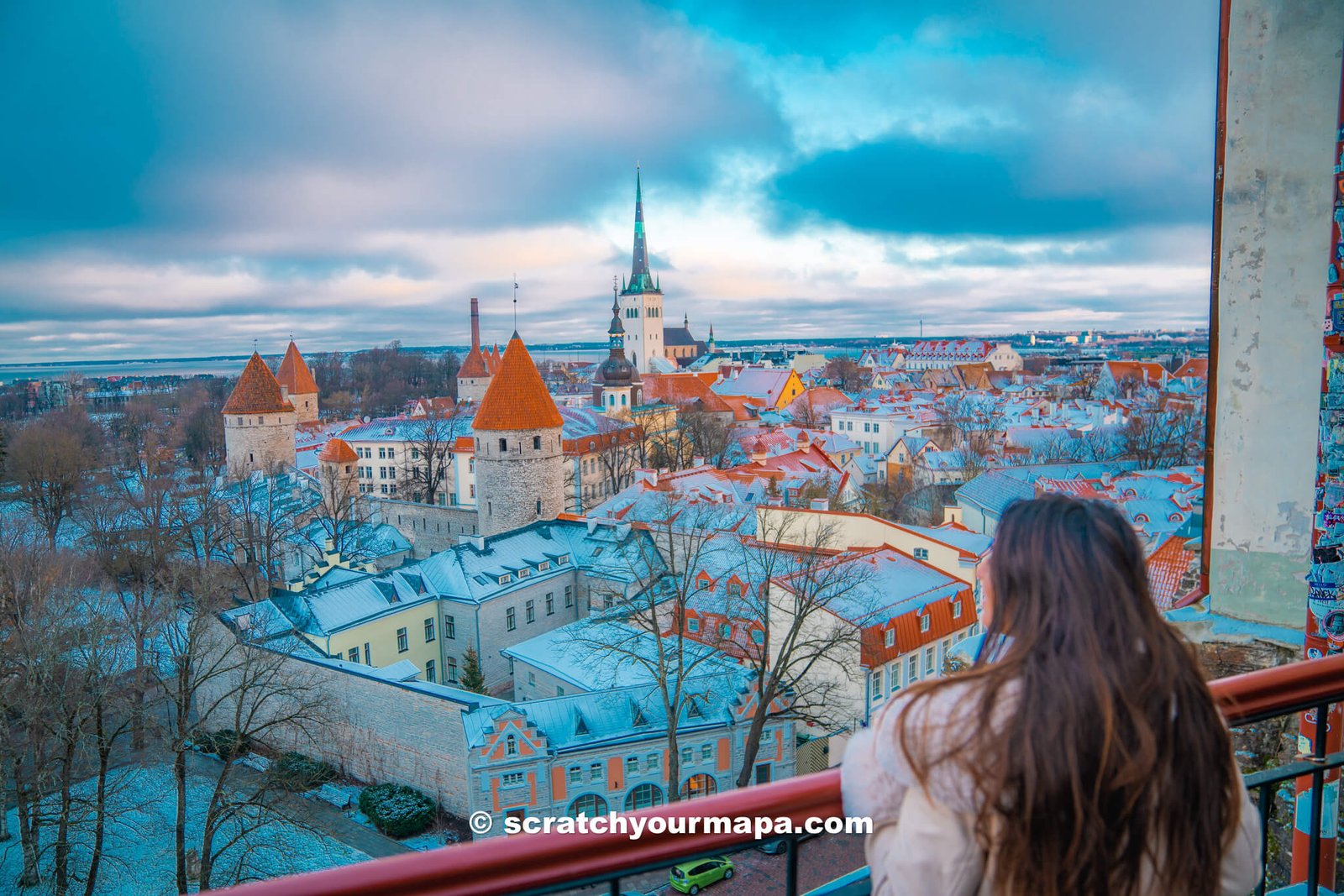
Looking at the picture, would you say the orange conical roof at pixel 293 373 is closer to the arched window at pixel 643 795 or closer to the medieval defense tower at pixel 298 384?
the medieval defense tower at pixel 298 384

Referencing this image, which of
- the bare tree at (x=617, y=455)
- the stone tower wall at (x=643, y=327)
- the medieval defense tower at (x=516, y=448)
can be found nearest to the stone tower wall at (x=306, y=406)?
the bare tree at (x=617, y=455)

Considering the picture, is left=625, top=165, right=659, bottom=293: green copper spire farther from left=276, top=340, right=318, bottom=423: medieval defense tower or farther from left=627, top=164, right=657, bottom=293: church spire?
left=276, top=340, right=318, bottom=423: medieval defense tower

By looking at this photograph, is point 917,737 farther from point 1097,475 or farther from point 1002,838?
point 1097,475

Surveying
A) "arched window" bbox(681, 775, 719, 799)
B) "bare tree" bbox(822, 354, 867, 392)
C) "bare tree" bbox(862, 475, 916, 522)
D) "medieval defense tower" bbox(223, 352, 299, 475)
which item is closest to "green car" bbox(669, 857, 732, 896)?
"arched window" bbox(681, 775, 719, 799)

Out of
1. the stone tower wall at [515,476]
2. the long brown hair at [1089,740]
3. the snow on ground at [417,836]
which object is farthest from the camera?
the stone tower wall at [515,476]

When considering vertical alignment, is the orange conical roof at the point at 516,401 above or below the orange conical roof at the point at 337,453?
above

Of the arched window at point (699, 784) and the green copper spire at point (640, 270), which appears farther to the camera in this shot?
the green copper spire at point (640, 270)

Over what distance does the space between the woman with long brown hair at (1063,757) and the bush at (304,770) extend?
1395cm

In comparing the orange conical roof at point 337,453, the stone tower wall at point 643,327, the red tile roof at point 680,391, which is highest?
the stone tower wall at point 643,327

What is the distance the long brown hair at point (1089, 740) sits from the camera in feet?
3.95

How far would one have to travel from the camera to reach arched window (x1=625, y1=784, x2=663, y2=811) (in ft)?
47.2

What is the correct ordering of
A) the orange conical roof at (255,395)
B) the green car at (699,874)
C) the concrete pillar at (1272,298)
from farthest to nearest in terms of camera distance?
the orange conical roof at (255,395) → the green car at (699,874) → the concrete pillar at (1272,298)

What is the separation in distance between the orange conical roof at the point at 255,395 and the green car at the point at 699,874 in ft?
102

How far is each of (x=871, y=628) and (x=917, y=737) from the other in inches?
576
